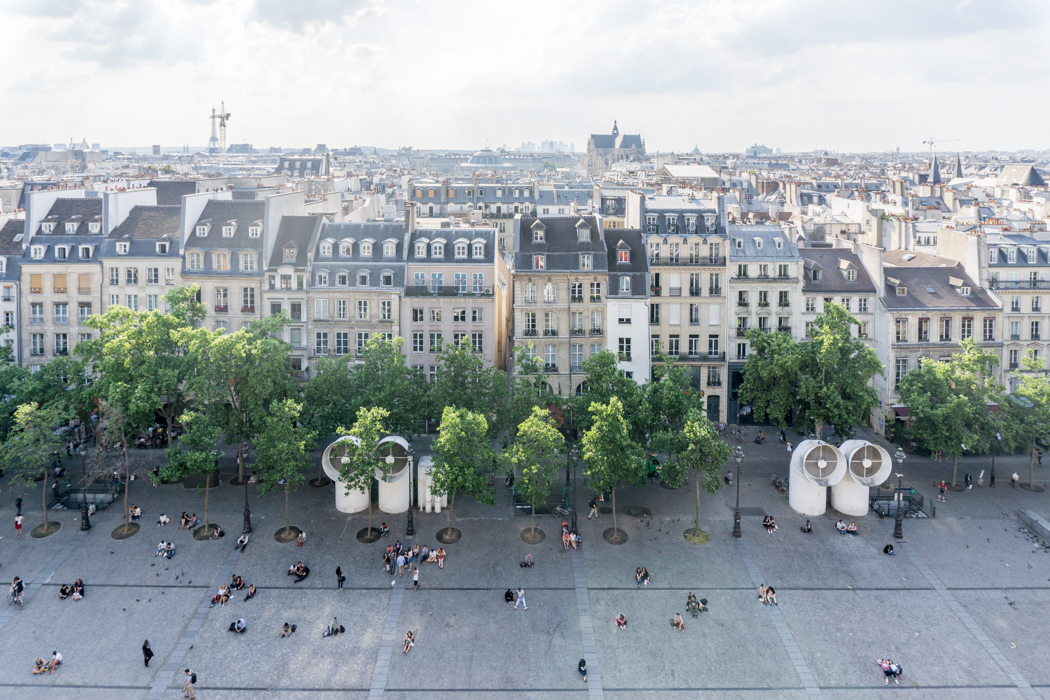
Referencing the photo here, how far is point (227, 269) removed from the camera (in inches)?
2731

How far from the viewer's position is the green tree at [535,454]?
46906mm

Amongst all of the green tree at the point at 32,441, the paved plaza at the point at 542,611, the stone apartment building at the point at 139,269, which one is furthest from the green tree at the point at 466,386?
the stone apartment building at the point at 139,269

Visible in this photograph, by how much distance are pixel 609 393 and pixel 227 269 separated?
36.8 metres

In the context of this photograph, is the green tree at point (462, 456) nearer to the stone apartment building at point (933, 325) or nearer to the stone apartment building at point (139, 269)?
the stone apartment building at point (139, 269)

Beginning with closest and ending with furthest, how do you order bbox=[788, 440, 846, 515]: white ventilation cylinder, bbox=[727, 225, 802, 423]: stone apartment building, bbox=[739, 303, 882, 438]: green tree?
1. bbox=[788, 440, 846, 515]: white ventilation cylinder
2. bbox=[739, 303, 882, 438]: green tree
3. bbox=[727, 225, 802, 423]: stone apartment building

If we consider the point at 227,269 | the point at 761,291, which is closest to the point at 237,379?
the point at 227,269

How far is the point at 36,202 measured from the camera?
72312 millimetres

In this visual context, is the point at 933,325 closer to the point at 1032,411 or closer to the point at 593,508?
the point at 1032,411

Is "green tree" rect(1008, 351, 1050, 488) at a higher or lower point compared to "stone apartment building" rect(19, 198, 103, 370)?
lower

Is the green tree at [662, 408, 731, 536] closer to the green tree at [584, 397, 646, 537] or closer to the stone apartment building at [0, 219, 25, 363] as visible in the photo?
the green tree at [584, 397, 646, 537]

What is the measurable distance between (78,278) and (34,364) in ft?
27.7

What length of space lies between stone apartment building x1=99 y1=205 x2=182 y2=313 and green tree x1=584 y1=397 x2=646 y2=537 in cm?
4229

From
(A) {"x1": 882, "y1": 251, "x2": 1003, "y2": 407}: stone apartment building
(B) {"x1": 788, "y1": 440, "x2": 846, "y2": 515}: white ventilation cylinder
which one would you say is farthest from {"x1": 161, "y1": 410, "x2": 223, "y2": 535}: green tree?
(A) {"x1": 882, "y1": 251, "x2": 1003, "y2": 407}: stone apartment building

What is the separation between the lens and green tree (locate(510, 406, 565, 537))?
46.9m
